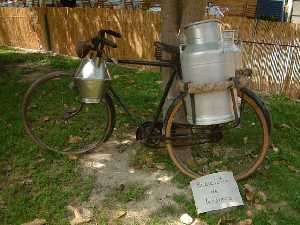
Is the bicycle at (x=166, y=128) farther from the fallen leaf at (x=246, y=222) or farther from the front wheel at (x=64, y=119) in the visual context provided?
the fallen leaf at (x=246, y=222)

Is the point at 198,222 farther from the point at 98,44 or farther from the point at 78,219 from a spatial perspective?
the point at 98,44

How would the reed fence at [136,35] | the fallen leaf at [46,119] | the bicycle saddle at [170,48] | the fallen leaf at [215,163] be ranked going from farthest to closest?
the reed fence at [136,35] → the fallen leaf at [46,119] → the fallen leaf at [215,163] → the bicycle saddle at [170,48]

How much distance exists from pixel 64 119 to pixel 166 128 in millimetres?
1190

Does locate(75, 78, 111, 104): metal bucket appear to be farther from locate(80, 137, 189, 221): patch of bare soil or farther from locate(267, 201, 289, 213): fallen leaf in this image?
locate(267, 201, 289, 213): fallen leaf

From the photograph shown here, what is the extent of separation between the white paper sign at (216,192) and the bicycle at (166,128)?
0.17m

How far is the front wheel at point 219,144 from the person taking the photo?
3.53 m

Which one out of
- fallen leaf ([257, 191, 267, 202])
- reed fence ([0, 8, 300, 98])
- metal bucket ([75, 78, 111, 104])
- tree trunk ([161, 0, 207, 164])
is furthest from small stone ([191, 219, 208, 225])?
reed fence ([0, 8, 300, 98])

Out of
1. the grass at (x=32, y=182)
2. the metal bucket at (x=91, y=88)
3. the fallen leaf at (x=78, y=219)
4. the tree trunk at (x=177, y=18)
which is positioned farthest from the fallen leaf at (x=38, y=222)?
the tree trunk at (x=177, y=18)

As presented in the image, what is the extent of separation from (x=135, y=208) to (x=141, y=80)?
3.96 m


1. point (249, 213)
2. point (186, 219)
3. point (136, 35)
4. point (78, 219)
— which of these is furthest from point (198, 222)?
point (136, 35)

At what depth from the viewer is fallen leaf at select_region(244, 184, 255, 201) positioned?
11.6 ft

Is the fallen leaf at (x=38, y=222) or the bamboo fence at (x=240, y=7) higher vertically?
the bamboo fence at (x=240, y=7)

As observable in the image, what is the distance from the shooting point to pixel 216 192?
11.5ft

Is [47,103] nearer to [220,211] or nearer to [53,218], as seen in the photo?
[53,218]
